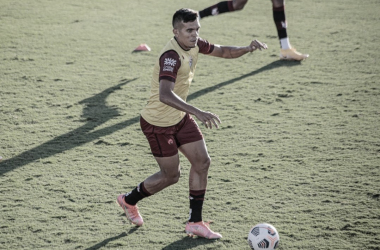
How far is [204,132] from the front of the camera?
689 cm

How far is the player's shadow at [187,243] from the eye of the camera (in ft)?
14.6

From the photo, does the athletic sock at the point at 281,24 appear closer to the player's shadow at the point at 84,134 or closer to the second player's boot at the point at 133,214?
the player's shadow at the point at 84,134

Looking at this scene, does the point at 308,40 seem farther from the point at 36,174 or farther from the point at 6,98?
the point at 36,174

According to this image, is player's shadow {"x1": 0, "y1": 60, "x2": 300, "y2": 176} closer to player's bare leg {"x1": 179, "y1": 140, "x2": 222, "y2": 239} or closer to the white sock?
the white sock

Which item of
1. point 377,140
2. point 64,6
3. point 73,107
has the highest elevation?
point 64,6

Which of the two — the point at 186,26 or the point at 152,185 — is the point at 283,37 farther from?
the point at 152,185

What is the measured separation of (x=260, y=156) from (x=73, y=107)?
2930 mm

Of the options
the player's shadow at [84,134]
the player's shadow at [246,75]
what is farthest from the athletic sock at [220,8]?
the player's shadow at [84,134]

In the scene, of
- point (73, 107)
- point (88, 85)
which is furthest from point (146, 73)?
point (73, 107)

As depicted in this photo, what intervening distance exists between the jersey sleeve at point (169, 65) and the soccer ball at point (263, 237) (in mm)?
1441

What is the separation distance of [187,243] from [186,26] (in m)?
1.88

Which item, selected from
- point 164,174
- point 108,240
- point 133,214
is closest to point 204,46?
point 164,174

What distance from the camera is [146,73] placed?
28.7ft

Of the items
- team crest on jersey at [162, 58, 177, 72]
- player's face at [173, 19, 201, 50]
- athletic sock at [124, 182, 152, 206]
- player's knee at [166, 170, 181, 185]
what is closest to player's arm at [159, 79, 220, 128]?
team crest on jersey at [162, 58, 177, 72]
